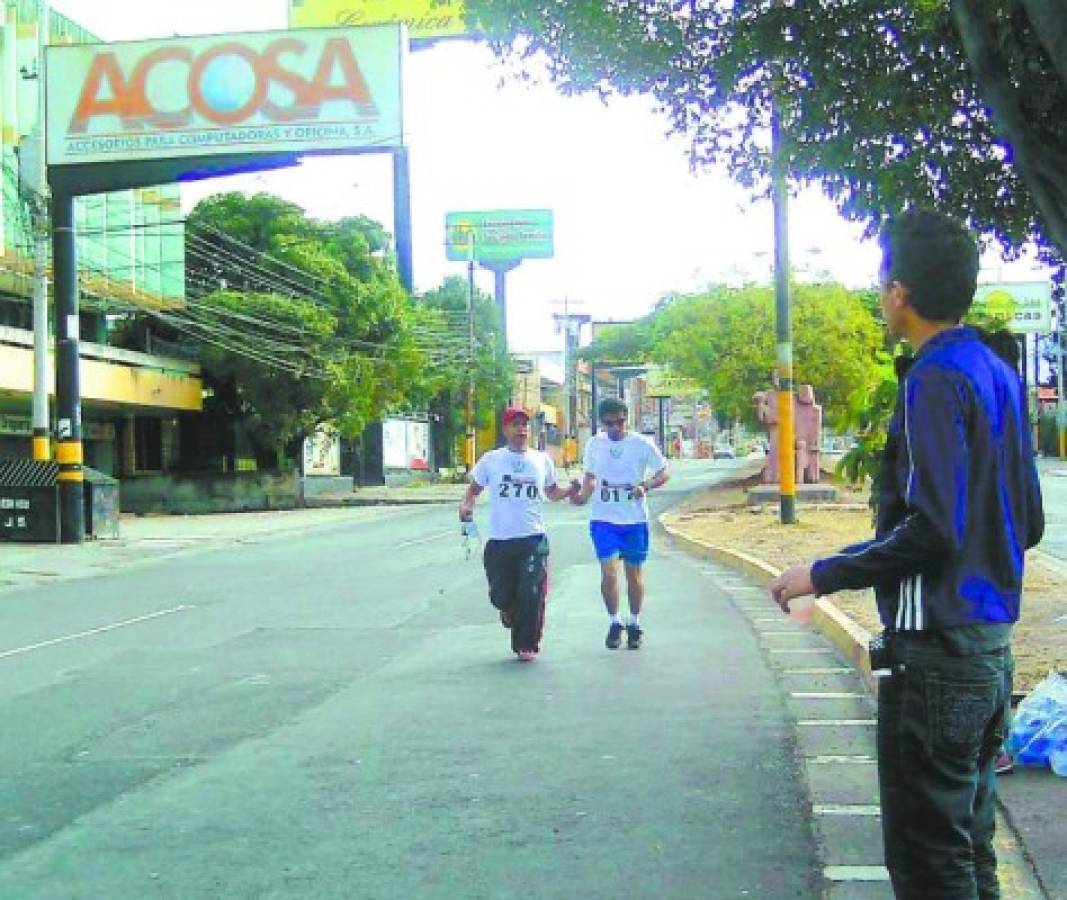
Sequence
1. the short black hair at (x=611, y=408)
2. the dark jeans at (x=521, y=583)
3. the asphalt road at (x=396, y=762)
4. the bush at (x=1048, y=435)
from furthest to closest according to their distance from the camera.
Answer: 1. the bush at (x=1048, y=435)
2. the short black hair at (x=611, y=408)
3. the dark jeans at (x=521, y=583)
4. the asphalt road at (x=396, y=762)

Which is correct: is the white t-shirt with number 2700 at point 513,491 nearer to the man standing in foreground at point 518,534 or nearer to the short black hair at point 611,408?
the man standing in foreground at point 518,534

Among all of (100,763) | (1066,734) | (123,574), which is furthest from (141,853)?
(123,574)

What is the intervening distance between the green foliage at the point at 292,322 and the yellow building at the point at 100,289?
52.9 inches

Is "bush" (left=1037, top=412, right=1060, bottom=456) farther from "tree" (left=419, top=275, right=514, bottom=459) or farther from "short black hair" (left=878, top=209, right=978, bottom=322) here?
"short black hair" (left=878, top=209, right=978, bottom=322)

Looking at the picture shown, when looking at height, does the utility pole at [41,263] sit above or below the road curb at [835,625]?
above

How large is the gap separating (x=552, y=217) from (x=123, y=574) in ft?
200

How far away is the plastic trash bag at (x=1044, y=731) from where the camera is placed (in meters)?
5.36

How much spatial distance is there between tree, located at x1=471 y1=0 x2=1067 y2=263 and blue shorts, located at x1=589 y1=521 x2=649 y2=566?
2.68 meters

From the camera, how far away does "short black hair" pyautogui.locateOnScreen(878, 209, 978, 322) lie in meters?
2.87

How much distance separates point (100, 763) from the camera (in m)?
6.20

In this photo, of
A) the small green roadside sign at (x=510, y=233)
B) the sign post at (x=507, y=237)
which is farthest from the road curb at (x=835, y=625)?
the small green roadside sign at (x=510, y=233)

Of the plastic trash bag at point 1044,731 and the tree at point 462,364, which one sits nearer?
the plastic trash bag at point 1044,731

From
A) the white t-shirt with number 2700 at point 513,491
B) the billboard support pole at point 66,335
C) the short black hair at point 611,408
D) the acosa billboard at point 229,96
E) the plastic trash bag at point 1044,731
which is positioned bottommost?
the plastic trash bag at point 1044,731

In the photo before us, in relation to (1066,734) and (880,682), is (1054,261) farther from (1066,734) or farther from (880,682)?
(880,682)
